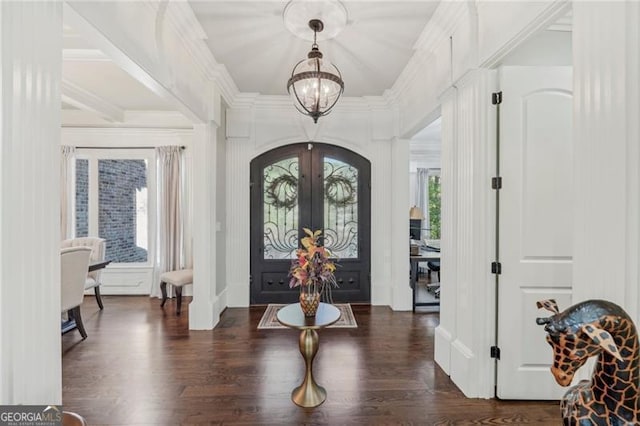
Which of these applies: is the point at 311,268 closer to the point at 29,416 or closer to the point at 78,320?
the point at 29,416

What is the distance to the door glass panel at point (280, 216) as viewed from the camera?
4.54 m

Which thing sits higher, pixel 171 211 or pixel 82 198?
pixel 82 198

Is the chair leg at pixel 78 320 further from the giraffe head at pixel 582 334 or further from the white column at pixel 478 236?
the giraffe head at pixel 582 334

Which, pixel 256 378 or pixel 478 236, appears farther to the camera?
pixel 256 378

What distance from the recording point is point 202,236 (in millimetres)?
3631

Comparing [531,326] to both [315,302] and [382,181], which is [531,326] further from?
[382,181]

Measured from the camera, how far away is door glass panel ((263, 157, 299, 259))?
4.54 metres

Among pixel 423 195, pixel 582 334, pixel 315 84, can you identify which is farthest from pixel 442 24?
pixel 423 195

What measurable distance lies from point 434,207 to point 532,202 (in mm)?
5430

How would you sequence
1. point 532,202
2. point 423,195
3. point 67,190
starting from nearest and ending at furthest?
1. point 532,202
2. point 67,190
3. point 423,195

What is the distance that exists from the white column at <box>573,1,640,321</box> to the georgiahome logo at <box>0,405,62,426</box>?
2.08 meters

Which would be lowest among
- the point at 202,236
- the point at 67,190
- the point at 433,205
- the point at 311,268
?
the point at 311,268

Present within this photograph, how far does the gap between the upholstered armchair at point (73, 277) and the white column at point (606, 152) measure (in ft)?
13.4

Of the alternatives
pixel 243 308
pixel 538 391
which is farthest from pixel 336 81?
pixel 243 308
